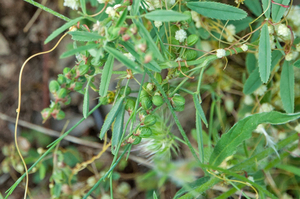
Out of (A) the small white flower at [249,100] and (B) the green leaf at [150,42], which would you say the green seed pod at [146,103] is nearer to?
(B) the green leaf at [150,42]

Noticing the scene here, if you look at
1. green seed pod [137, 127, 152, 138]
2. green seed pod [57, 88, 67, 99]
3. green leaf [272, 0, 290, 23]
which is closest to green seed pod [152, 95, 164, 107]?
green seed pod [137, 127, 152, 138]

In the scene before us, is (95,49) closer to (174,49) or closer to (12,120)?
(174,49)

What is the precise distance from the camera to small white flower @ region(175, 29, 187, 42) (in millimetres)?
1020

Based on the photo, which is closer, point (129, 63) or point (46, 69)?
point (129, 63)

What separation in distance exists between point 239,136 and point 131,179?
1.05 m

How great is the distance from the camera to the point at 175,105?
1.01 meters

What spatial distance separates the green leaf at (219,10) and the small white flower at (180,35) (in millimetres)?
104

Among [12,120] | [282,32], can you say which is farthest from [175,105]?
[12,120]

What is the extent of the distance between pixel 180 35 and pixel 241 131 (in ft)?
1.57

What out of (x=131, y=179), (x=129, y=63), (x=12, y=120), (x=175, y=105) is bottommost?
(x=131, y=179)

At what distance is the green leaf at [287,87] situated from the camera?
3.88 ft

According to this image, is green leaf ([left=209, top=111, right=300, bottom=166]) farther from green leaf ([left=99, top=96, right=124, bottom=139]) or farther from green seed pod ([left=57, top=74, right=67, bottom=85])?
green seed pod ([left=57, top=74, right=67, bottom=85])

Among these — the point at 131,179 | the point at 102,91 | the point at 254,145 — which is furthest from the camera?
the point at 131,179

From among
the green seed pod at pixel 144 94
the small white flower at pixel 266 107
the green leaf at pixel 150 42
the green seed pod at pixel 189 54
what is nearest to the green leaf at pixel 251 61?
the small white flower at pixel 266 107
